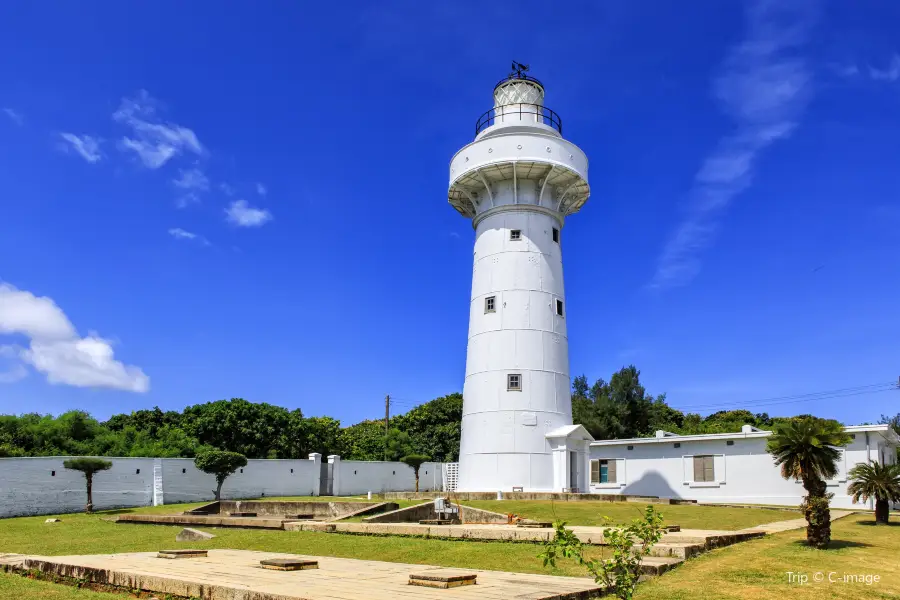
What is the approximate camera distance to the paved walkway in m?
6.88

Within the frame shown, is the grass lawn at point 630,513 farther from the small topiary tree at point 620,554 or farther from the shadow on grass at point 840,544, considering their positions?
the small topiary tree at point 620,554

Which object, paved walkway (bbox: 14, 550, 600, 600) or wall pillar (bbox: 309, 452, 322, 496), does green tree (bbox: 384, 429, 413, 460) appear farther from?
paved walkway (bbox: 14, 550, 600, 600)

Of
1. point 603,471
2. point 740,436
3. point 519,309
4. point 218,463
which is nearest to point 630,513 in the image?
point 519,309

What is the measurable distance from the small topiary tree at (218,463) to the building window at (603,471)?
15.4 m

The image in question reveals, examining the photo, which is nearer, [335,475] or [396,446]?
[335,475]

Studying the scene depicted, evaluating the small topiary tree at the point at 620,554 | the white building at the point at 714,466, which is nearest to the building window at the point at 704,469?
the white building at the point at 714,466

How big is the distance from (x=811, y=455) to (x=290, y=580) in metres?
10.5

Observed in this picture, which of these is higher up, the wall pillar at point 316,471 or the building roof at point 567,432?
the building roof at point 567,432

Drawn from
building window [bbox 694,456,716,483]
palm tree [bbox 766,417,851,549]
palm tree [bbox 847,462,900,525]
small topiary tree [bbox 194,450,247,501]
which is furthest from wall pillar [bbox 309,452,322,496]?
palm tree [bbox 766,417,851,549]

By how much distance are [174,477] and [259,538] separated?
18107 mm

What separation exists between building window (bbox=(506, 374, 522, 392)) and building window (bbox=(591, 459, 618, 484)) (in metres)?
7.81

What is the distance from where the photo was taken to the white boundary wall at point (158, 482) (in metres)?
26.2

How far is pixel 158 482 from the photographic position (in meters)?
30.5

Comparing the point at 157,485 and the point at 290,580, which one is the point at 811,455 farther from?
the point at 157,485
